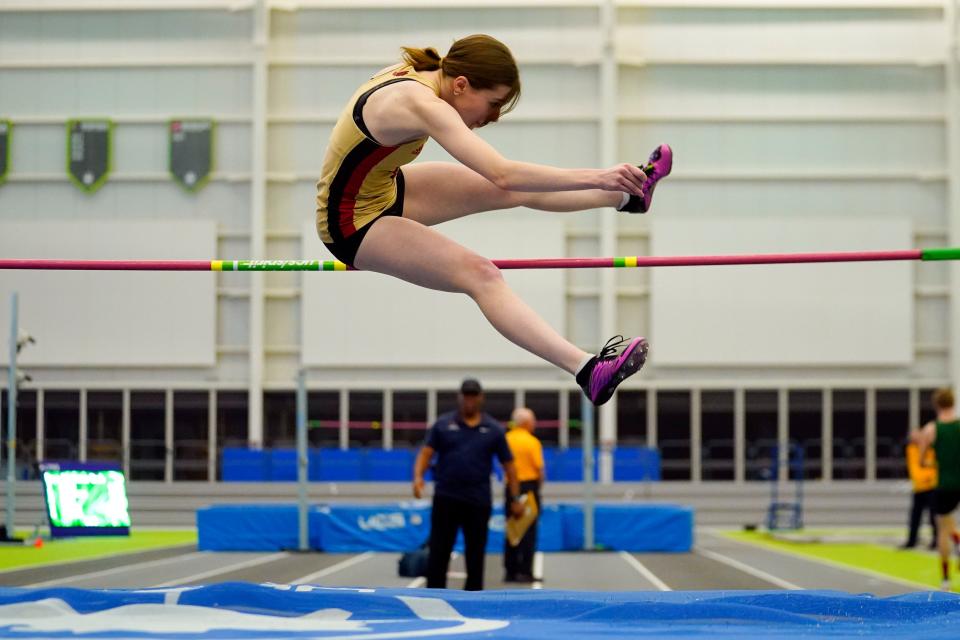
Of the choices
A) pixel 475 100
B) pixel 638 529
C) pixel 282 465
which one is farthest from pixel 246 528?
pixel 475 100

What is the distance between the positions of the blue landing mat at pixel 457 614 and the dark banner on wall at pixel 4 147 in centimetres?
1946

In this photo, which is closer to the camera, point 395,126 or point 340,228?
point 395,126

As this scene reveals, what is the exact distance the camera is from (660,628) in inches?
112

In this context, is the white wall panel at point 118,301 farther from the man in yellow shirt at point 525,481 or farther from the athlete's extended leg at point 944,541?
the athlete's extended leg at point 944,541

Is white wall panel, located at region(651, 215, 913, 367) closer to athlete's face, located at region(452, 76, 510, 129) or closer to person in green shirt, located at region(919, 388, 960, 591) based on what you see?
person in green shirt, located at region(919, 388, 960, 591)

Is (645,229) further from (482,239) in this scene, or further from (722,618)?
(722,618)

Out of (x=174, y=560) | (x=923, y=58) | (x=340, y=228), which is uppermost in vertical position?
(x=923, y=58)

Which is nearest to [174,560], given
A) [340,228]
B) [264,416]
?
[340,228]

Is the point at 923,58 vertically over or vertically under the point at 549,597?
over

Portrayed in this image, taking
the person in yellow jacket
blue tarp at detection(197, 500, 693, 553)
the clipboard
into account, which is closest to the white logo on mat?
blue tarp at detection(197, 500, 693, 553)

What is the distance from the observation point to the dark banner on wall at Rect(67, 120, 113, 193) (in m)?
21.2

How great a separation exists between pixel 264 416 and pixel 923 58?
1337 centimetres

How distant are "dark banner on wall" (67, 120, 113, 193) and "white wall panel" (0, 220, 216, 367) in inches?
30.6

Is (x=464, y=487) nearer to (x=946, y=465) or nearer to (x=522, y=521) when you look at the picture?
(x=522, y=521)
